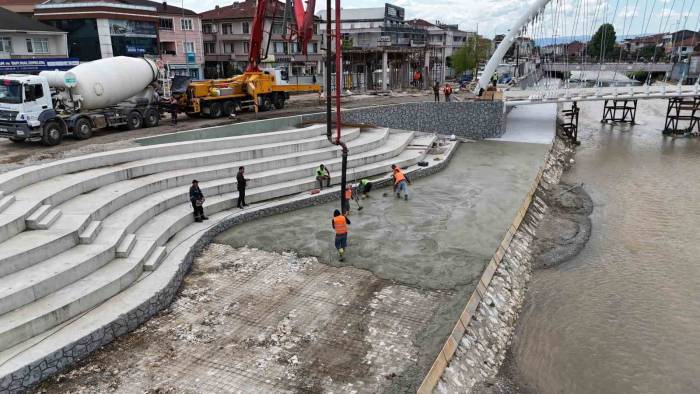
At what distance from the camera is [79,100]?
62.5 feet

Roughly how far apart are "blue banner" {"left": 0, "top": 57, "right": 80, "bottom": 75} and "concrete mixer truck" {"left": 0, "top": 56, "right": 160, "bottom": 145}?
12.4 m

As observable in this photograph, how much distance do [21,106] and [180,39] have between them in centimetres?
3106

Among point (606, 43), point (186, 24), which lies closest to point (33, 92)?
point (186, 24)

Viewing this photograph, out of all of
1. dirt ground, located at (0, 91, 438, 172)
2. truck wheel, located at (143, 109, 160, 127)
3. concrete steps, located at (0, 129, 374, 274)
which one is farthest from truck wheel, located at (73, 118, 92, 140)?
concrete steps, located at (0, 129, 374, 274)

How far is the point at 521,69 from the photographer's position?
188ft

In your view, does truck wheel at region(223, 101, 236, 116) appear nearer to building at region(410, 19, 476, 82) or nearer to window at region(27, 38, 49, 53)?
window at region(27, 38, 49, 53)

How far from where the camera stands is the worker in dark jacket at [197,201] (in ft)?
42.2

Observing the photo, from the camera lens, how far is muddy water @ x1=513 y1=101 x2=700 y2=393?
9.05 metres

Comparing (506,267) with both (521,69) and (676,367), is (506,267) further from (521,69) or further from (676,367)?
(521,69)

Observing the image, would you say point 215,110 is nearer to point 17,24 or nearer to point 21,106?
point 21,106

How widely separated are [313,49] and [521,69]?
2478 cm

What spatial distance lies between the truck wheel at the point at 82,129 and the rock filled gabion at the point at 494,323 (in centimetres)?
1622

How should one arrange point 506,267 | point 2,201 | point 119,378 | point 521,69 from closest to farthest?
point 119,378 < point 2,201 < point 506,267 < point 521,69

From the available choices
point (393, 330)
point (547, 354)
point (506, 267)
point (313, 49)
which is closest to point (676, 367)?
point (547, 354)
